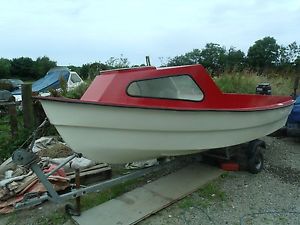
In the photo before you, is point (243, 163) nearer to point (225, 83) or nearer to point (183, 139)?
point (183, 139)

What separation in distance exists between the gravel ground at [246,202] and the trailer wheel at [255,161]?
0.09m

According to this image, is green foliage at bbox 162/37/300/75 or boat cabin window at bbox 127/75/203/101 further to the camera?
green foliage at bbox 162/37/300/75

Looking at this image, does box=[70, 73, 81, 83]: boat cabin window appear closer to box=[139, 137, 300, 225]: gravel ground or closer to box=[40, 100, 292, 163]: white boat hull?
box=[139, 137, 300, 225]: gravel ground

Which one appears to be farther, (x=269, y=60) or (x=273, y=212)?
(x=269, y=60)

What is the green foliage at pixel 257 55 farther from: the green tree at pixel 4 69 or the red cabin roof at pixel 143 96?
the green tree at pixel 4 69

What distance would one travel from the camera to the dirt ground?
144 inches

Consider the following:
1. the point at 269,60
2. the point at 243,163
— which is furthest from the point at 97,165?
the point at 269,60

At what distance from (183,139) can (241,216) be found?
3.73 feet

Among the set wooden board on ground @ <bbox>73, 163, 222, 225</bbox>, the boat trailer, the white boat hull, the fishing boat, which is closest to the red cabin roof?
the fishing boat

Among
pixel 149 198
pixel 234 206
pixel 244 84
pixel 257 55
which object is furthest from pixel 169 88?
pixel 257 55

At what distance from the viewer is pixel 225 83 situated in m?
12.4

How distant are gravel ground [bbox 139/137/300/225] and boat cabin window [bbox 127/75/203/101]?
1.36 metres

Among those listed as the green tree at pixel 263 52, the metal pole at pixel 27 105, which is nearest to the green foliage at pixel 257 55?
the green tree at pixel 263 52

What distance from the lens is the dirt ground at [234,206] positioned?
12.0ft
